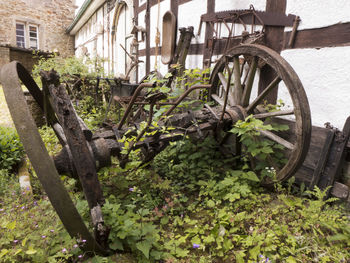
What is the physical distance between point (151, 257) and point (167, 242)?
222 mm

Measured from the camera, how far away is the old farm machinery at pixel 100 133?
115cm

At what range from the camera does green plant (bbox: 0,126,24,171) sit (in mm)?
2820

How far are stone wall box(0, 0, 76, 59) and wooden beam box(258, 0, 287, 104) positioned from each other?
42.3 ft

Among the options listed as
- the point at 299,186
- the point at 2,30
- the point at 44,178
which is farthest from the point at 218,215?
the point at 2,30

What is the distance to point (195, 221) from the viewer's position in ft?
6.53

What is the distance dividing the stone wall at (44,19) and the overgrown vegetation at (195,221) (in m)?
12.9

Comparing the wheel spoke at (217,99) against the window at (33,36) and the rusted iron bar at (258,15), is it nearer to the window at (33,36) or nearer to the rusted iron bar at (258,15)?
the rusted iron bar at (258,15)

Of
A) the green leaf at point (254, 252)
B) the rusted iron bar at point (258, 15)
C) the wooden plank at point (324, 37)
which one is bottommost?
the green leaf at point (254, 252)

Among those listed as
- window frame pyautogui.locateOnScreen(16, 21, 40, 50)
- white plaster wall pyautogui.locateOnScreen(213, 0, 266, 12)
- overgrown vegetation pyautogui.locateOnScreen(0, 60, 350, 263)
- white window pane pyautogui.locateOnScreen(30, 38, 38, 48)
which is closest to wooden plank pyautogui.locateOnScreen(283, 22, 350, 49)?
white plaster wall pyautogui.locateOnScreen(213, 0, 266, 12)

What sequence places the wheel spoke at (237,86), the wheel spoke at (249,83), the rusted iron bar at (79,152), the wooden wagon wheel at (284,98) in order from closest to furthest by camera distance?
the rusted iron bar at (79,152) < the wooden wagon wheel at (284,98) < the wheel spoke at (249,83) < the wheel spoke at (237,86)

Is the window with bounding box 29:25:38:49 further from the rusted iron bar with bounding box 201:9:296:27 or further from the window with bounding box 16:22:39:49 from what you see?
the rusted iron bar with bounding box 201:9:296:27

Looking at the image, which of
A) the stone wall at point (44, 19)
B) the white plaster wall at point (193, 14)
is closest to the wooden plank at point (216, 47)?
the white plaster wall at point (193, 14)

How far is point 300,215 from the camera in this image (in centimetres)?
206

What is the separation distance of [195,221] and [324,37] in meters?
2.15
